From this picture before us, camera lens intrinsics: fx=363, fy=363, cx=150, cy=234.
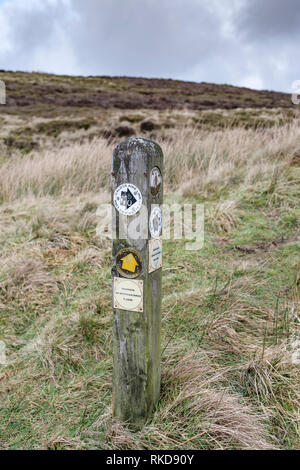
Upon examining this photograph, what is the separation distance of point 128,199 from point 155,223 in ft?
0.56

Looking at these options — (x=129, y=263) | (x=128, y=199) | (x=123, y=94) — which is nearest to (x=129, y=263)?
(x=129, y=263)

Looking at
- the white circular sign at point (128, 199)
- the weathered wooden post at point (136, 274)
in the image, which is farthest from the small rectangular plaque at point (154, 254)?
the white circular sign at point (128, 199)

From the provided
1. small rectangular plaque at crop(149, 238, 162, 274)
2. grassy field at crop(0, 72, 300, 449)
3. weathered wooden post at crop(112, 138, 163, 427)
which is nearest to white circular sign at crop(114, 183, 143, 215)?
weathered wooden post at crop(112, 138, 163, 427)

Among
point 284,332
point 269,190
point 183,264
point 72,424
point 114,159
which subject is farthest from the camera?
point 269,190

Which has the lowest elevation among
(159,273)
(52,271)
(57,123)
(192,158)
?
(52,271)

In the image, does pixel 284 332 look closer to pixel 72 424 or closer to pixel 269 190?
pixel 72 424

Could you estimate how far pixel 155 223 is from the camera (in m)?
1.65

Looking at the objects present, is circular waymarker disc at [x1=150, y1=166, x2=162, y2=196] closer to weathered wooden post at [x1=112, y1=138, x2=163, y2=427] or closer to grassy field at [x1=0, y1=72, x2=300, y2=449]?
weathered wooden post at [x1=112, y1=138, x2=163, y2=427]

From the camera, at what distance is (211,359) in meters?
2.24

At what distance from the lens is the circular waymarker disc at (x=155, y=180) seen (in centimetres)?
160

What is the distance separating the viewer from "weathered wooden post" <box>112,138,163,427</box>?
157cm

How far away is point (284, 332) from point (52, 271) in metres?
2.27

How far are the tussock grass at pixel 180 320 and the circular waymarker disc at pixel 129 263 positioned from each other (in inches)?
28.6

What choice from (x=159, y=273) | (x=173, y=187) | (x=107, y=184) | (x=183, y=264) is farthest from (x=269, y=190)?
(x=159, y=273)
